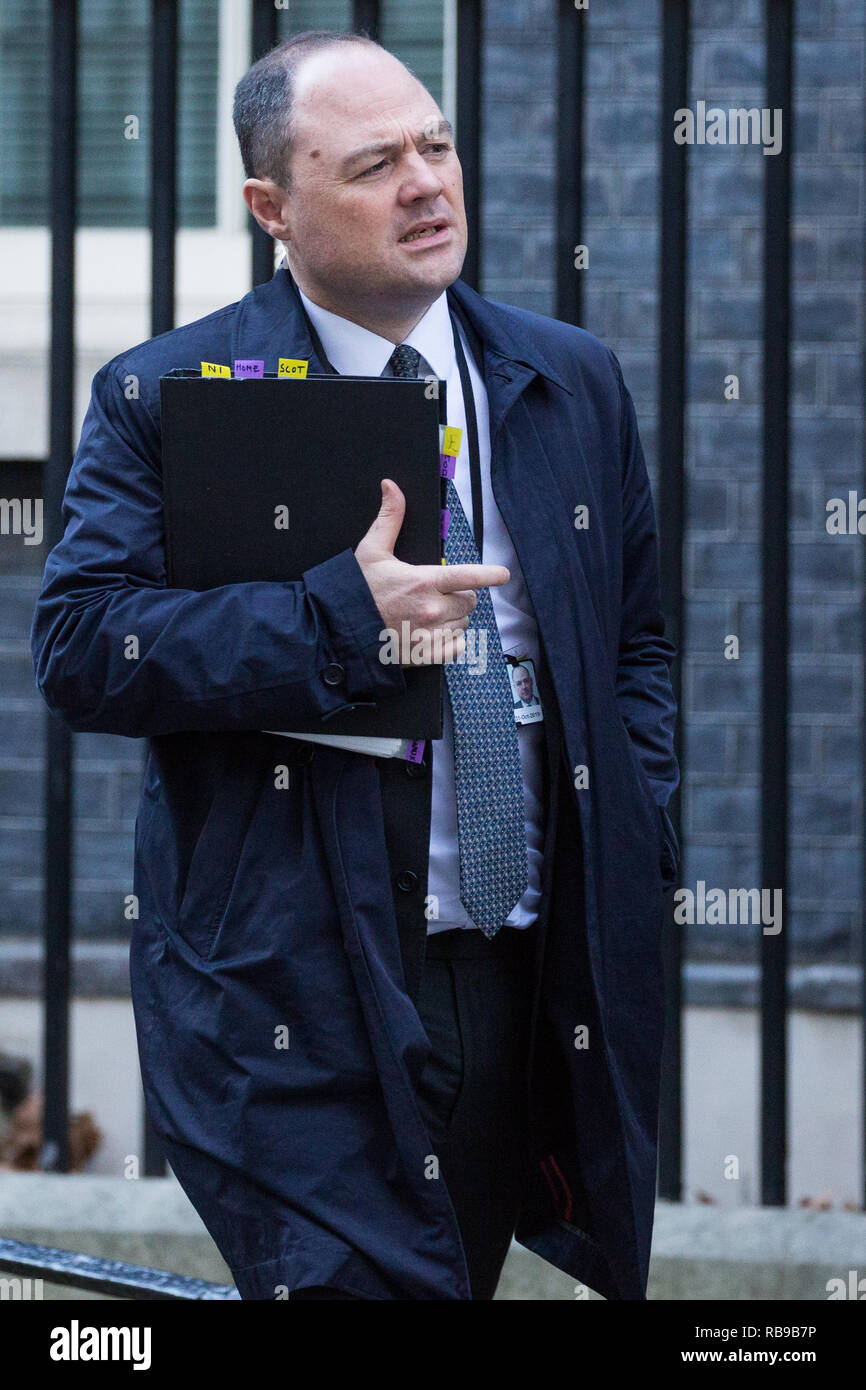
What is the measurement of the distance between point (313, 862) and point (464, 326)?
0.75 m

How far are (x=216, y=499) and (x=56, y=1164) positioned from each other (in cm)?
189

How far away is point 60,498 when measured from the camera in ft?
10.6

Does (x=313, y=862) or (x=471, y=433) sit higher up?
(x=471, y=433)

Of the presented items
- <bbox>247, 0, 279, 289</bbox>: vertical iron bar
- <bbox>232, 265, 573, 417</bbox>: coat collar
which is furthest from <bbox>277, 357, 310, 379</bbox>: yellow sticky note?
<bbox>247, 0, 279, 289</bbox>: vertical iron bar

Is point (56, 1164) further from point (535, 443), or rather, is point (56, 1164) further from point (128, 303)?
point (128, 303)

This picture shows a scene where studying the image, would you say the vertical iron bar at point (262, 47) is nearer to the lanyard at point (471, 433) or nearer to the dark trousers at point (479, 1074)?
the lanyard at point (471, 433)

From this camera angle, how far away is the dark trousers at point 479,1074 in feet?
7.36

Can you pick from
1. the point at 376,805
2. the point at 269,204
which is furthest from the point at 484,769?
the point at 269,204

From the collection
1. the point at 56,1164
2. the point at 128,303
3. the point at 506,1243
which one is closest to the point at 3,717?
the point at 128,303

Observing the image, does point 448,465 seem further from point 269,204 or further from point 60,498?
point 60,498

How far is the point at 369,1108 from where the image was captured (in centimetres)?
215

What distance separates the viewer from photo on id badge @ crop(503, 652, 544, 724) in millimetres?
2256

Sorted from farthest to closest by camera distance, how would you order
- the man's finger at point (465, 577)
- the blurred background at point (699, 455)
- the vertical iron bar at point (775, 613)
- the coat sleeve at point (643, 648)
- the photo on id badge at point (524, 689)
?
the blurred background at point (699, 455)
the vertical iron bar at point (775, 613)
the coat sleeve at point (643, 648)
the photo on id badge at point (524, 689)
the man's finger at point (465, 577)

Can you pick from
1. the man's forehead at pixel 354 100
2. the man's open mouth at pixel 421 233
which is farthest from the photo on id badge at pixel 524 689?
the man's forehead at pixel 354 100
